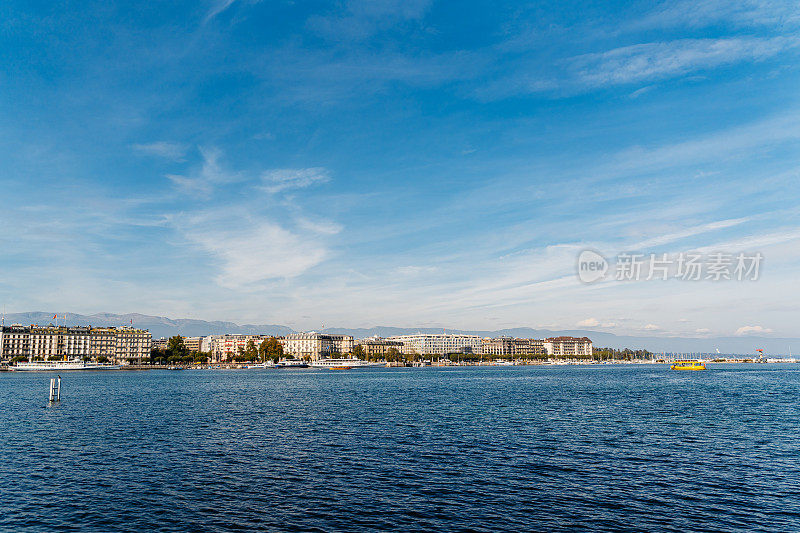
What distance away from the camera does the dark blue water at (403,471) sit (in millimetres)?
29672

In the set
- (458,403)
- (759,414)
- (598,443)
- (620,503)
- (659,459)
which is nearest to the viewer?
(620,503)

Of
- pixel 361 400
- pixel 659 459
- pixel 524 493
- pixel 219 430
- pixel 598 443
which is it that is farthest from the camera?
pixel 361 400

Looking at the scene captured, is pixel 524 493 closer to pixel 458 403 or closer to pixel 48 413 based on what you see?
pixel 458 403

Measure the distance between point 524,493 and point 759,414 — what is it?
52.7 m

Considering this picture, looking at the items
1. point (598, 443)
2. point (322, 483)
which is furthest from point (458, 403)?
point (322, 483)

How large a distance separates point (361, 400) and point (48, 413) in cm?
4515

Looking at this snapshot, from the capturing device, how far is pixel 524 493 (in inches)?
1340

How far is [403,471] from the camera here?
3950 cm

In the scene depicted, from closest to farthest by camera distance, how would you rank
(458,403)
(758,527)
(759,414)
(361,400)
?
(758,527) → (759,414) → (458,403) → (361,400)

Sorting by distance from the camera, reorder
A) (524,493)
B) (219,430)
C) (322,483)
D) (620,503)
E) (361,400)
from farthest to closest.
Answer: (361,400)
(219,430)
(322,483)
(524,493)
(620,503)

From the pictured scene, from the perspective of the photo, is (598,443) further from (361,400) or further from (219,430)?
(361,400)

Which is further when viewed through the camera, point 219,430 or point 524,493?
point 219,430

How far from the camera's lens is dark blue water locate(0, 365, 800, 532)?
29672 millimetres

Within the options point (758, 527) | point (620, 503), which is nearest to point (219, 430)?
point (620, 503)
